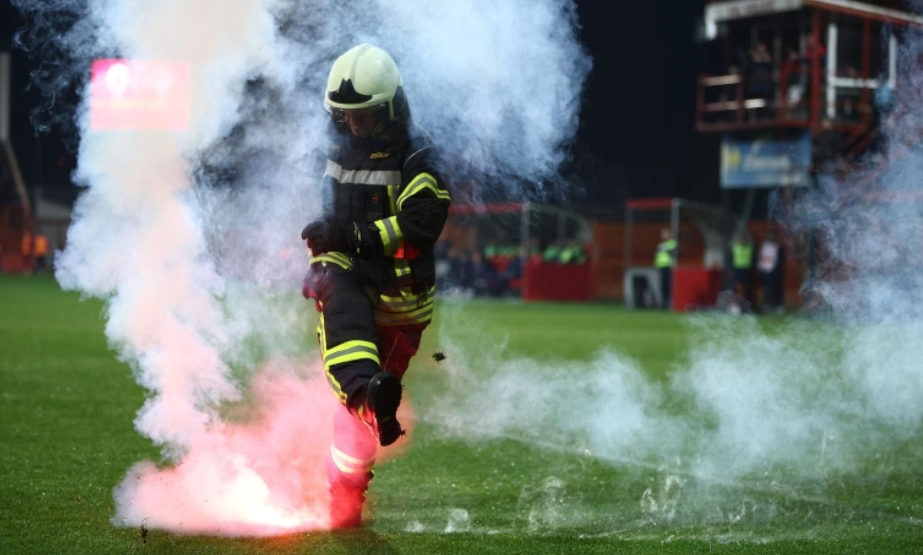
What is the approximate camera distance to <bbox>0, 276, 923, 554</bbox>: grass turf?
15.1 ft

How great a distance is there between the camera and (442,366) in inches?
451

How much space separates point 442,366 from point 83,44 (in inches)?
256

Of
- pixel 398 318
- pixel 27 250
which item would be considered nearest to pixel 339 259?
pixel 398 318

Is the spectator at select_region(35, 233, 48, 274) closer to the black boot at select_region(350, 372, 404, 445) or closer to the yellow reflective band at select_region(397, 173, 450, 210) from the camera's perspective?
the yellow reflective band at select_region(397, 173, 450, 210)

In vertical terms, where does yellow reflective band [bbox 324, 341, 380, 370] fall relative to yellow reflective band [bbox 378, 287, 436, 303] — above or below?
below

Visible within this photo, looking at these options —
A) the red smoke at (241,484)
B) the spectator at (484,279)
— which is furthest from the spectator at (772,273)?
the red smoke at (241,484)

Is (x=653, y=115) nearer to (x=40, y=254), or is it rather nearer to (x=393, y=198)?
(x=40, y=254)

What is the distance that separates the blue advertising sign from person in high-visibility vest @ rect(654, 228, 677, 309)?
191 cm

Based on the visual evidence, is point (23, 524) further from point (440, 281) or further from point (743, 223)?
point (440, 281)

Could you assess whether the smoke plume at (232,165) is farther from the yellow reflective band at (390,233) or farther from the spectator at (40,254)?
the spectator at (40,254)

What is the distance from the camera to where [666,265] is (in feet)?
85.5

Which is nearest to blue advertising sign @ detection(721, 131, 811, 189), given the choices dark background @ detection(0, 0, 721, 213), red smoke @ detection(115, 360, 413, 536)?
dark background @ detection(0, 0, 721, 213)

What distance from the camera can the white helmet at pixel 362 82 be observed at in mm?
4664

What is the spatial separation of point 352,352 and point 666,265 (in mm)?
22230
